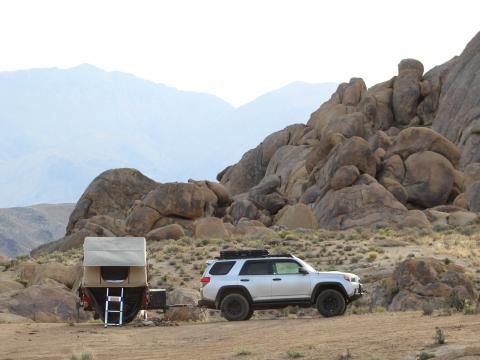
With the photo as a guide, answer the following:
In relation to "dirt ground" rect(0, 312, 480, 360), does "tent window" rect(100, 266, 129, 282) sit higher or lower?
higher

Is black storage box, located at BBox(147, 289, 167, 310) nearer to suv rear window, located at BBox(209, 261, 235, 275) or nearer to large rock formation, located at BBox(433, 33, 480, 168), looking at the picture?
suv rear window, located at BBox(209, 261, 235, 275)

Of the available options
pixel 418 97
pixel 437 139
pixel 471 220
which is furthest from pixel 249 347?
pixel 418 97

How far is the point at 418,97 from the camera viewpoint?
→ 87.8 m

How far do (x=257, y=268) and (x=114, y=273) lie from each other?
496 centimetres

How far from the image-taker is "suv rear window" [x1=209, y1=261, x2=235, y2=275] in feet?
87.0

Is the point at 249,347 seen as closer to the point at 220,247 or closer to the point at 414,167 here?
the point at 220,247

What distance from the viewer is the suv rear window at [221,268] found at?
26.5 meters

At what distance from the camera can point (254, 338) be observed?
21656 mm

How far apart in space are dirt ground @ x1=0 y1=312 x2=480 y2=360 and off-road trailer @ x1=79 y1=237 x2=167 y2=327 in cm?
83

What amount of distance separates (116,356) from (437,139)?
177 feet

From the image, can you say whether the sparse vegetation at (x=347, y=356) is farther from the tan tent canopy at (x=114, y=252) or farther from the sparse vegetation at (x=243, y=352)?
the tan tent canopy at (x=114, y=252)

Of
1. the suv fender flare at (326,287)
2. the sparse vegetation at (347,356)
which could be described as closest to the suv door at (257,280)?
the suv fender flare at (326,287)

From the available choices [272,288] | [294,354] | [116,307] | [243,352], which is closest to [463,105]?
[272,288]

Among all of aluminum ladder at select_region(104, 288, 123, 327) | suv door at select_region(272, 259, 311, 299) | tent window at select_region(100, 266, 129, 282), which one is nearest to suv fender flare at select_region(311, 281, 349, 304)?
suv door at select_region(272, 259, 311, 299)
